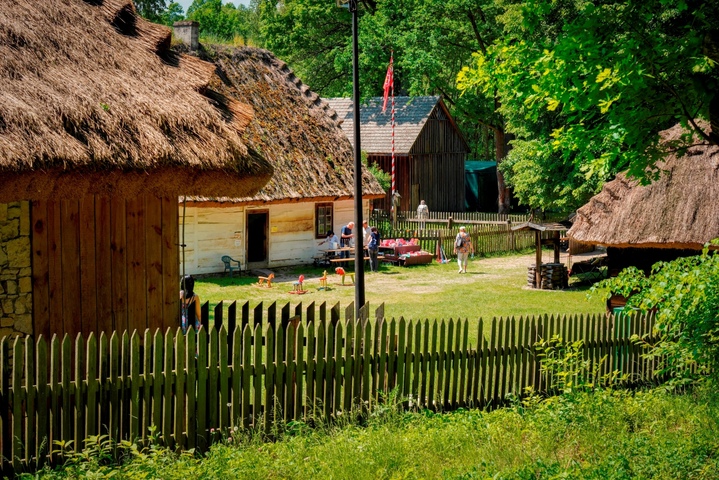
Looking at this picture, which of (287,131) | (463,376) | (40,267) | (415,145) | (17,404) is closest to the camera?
(17,404)

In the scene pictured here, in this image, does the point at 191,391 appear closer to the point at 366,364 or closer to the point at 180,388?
the point at 180,388

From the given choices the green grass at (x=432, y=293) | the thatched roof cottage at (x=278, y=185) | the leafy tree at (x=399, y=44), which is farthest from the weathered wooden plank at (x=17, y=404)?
the leafy tree at (x=399, y=44)

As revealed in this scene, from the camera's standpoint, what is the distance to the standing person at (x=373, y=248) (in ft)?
83.0

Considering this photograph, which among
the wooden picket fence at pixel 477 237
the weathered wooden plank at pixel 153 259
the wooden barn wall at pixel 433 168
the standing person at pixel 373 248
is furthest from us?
the wooden barn wall at pixel 433 168

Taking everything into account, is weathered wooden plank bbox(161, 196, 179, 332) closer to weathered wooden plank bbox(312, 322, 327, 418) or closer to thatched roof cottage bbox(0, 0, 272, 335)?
thatched roof cottage bbox(0, 0, 272, 335)

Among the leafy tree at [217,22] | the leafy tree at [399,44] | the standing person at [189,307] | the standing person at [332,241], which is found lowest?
the standing person at [189,307]

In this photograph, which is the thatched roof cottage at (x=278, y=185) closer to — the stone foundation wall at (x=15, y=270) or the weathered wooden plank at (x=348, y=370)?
the stone foundation wall at (x=15, y=270)

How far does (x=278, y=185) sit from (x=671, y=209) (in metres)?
11.3

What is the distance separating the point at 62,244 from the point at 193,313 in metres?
2.25

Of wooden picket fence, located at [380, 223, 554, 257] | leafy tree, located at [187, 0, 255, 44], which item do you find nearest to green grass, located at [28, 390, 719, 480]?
wooden picket fence, located at [380, 223, 554, 257]

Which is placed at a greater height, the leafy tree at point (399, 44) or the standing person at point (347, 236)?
the leafy tree at point (399, 44)

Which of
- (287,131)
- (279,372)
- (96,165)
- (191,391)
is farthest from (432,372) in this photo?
(287,131)

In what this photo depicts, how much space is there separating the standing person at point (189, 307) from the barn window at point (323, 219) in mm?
15508

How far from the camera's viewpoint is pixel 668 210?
1745cm
